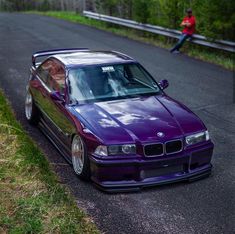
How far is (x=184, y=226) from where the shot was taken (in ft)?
17.7

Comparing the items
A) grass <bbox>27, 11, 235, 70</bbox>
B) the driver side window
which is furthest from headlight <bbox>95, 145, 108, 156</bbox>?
grass <bbox>27, 11, 235, 70</bbox>

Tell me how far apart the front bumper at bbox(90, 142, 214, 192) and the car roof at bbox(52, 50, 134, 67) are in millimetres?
2097

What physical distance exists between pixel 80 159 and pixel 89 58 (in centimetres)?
205

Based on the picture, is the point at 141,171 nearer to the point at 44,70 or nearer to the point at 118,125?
the point at 118,125

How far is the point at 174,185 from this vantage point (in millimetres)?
6434

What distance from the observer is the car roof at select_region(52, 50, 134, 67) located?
779cm

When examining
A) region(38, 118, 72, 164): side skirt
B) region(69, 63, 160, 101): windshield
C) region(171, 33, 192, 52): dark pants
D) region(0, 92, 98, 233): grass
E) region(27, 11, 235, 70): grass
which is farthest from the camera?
region(171, 33, 192, 52): dark pants

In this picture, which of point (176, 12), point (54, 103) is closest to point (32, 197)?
point (54, 103)

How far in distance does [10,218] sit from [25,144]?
2608 millimetres

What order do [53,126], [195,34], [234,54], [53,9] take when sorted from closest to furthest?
[53,126], [234,54], [195,34], [53,9]

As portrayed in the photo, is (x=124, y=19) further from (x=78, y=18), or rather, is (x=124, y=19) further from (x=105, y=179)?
(x=105, y=179)

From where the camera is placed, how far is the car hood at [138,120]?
6.20m

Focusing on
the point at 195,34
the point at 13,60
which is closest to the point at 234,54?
the point at 195,34

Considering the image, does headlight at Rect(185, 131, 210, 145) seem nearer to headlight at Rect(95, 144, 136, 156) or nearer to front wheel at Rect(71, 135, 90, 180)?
headlight at Rect(95, 144, 136, 156)
